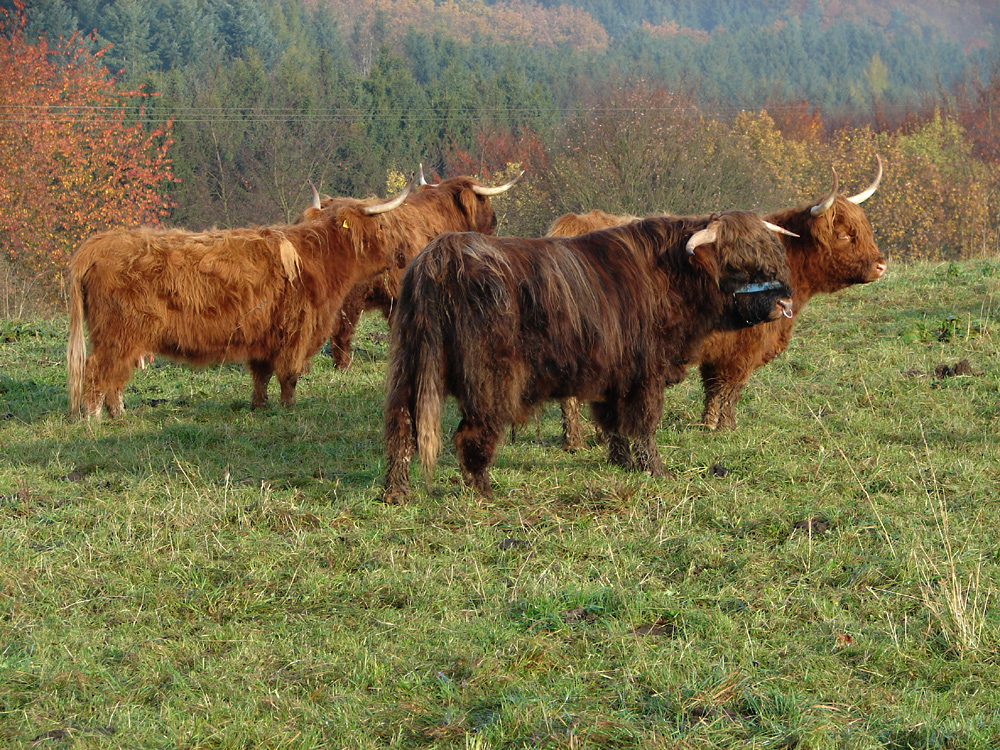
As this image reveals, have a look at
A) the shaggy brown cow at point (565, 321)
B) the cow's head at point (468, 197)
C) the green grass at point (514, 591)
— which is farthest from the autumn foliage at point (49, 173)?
the shaggy brown cow at point (565, 321)

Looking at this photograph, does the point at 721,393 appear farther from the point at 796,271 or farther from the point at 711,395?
the point at 796,271

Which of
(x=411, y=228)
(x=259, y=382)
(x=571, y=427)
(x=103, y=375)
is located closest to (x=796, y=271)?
(x=571, y=427)

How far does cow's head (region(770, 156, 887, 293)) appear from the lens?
7246mm

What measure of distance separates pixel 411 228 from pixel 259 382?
260cm

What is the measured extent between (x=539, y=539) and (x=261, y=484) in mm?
1866

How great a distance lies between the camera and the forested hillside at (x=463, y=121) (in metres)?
26.4

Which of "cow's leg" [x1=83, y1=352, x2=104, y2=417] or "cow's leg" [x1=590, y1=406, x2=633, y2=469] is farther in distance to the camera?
"cow's leg" [x1=83, y1=352, x2=104, y2=417]

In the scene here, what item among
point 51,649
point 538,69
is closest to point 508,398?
point 51,649

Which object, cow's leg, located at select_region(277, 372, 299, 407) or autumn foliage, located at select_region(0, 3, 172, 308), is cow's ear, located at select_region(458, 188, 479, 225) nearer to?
cow's leg, located at select_region(277, 372, 299, 407)

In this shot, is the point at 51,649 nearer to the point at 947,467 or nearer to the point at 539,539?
the point at 539,539

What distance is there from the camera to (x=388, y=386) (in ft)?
16.9

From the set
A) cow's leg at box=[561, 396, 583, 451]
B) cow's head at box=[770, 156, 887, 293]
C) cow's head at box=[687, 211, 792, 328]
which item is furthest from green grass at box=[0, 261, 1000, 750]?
cow's head at box=[770, 156, 887, 293]

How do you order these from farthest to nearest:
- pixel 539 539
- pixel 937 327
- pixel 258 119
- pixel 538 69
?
pixel 538 69, pixel 258 119, pixel 937 327, pixel 539 539

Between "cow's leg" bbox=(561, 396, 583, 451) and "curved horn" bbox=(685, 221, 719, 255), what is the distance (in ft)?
4.45
